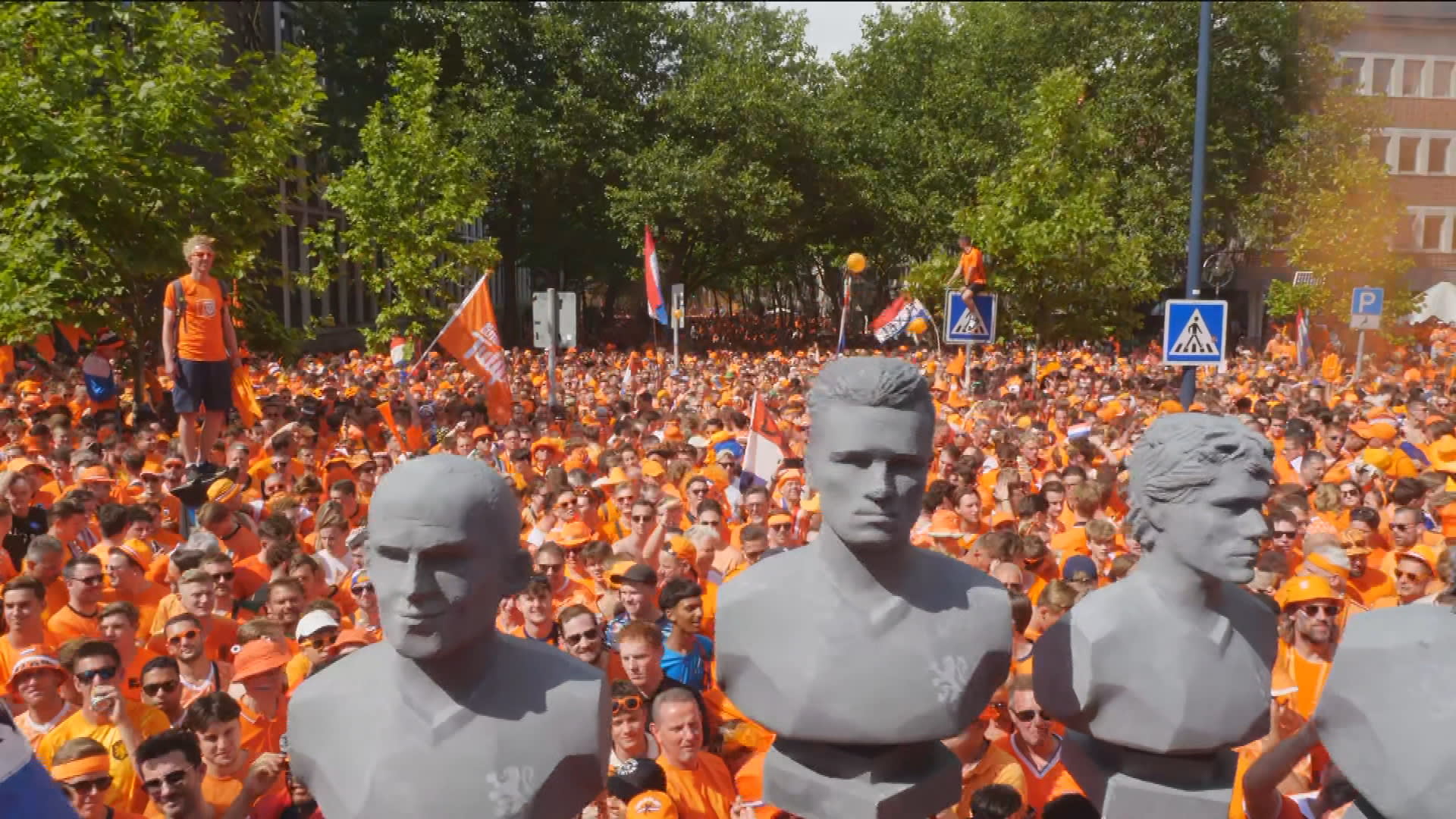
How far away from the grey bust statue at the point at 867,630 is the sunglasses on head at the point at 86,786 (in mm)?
2189

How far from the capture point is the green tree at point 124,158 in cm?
1366

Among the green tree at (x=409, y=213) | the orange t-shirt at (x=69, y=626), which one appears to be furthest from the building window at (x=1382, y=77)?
the orange t-shirt at (x=69, y=626)

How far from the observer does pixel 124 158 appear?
14312mm

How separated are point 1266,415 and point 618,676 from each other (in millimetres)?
10299

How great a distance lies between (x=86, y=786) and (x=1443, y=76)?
59.0 feet

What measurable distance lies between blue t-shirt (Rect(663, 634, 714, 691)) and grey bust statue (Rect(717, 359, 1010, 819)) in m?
2.06

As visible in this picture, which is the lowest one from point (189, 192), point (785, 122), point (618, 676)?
point (618, 676)

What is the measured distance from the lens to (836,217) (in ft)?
127

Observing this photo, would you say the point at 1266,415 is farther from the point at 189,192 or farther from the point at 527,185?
the point at 527,185

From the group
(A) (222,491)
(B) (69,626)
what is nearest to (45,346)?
(A) (222,491)

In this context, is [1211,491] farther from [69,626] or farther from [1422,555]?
[69,626]

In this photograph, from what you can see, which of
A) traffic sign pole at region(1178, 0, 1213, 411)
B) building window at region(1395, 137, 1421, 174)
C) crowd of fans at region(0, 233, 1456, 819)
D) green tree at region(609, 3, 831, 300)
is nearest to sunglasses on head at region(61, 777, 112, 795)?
crowd of fans at region(0, 233, 1456, 819)

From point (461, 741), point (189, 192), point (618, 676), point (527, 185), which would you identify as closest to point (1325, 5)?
point (527, 185)

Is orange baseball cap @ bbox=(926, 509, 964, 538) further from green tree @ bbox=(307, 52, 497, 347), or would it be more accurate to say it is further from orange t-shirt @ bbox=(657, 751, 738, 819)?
green tree @ bbox=(307, 52, 497, 347)
